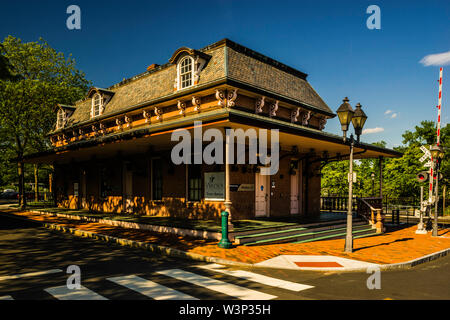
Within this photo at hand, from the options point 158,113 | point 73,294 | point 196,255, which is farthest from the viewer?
point 158,113

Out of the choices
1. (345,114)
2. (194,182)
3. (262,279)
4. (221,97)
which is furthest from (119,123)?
(262,279)

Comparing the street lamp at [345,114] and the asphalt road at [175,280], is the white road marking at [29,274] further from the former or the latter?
the street lamp at [345,114]

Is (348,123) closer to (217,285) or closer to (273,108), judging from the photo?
(273,108)

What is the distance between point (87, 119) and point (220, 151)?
13021 mm

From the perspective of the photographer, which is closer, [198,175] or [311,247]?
[311,247]

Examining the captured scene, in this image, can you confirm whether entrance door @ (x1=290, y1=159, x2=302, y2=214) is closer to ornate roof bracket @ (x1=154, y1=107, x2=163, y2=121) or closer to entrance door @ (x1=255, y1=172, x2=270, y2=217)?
entrance door @ (x1=255, y1=172, x2=270, y2=217)

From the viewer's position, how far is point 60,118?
25781mm

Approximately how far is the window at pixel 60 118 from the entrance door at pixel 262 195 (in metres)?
18.3

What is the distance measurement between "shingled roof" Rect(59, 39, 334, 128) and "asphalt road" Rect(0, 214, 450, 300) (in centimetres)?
826

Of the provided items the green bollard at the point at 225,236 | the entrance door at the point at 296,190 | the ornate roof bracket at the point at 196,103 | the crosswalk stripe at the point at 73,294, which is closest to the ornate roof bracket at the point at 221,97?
the ornate roof bracket at the point at 196,103

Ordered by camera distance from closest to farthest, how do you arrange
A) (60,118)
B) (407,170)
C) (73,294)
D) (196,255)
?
(73,294), (196,255), (60,118), (407,170)

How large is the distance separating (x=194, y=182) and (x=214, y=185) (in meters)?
1.32

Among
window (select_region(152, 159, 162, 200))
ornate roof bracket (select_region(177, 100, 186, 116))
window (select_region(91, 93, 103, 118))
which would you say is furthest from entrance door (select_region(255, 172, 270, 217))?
window (select_region(91, 93, 103, 118))

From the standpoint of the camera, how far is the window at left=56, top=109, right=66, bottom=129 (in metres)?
25.2
